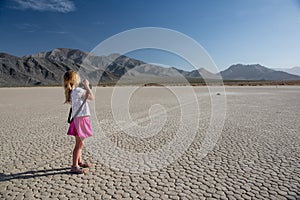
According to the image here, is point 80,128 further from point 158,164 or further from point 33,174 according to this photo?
point 158,164

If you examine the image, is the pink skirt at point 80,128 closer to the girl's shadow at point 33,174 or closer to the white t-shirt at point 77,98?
the white t-shirt at point 77,98

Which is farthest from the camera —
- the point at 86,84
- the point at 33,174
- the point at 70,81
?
the point at 33,174

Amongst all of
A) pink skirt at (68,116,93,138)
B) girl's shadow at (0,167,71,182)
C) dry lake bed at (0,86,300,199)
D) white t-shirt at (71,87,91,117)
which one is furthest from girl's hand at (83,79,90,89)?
girl's shadow at (0,167,71,182)

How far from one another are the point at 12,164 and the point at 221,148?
4755 millimetres

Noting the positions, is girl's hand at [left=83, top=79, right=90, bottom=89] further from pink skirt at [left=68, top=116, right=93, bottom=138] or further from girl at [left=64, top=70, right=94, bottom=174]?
pink skirt at [left=68, top=116, right=93, bottom=138]

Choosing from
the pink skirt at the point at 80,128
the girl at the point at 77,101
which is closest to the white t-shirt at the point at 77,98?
the girl at the point at 77,101

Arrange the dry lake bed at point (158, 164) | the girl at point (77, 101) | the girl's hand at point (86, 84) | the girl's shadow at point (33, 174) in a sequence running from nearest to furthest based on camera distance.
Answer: the dry lake bed at point (158, 164), the girl's hand at point (86, 84), the girl at point (77, 101), the girl's shadow at point (33, 174)

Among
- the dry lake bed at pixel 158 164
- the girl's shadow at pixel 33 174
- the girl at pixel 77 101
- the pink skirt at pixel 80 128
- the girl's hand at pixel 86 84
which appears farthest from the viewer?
the girl's shadow at pixel 33 174

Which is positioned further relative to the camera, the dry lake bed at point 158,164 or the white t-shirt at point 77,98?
the white t-shirt at point 77,98

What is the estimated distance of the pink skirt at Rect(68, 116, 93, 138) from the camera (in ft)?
11.4

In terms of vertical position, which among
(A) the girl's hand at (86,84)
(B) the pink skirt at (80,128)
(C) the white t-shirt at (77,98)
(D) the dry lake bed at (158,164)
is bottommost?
(D) the dry lake bed at (158,164)

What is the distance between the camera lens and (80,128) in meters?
3.49

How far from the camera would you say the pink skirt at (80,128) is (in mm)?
3475

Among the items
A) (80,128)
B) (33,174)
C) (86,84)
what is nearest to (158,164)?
(80,128)
